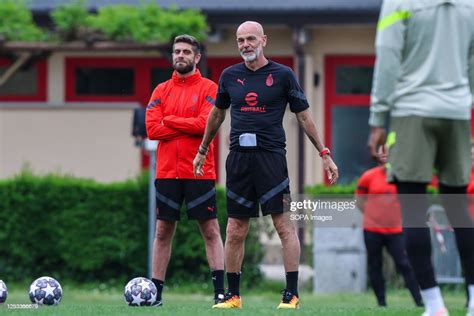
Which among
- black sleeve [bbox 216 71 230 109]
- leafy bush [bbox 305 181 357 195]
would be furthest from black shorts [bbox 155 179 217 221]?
leafy bush [bbox 305 181 357 195]

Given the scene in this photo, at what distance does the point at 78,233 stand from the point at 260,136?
9051 mm

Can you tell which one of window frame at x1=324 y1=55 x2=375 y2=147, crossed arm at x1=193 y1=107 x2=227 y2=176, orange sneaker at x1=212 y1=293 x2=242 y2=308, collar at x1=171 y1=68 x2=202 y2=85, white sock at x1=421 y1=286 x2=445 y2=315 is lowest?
orange sneaker at x1=212 y1=293 x2=242 y2=308

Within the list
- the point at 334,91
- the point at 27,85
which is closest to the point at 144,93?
the point at 27,85

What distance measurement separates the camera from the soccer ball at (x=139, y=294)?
10242 millimetres

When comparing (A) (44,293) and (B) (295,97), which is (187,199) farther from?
(B) (295,97)

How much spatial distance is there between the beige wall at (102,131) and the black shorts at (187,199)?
10.7 m

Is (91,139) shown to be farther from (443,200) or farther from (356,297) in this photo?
(443,200)

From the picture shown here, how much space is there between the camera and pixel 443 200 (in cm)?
794

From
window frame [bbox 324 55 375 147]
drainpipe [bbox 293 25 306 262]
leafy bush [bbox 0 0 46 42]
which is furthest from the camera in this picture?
window frame [bbox 324 55 375 147]

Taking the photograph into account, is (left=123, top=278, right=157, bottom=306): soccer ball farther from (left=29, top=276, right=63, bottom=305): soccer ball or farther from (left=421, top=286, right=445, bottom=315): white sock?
(left=421, top=286, right=445, bottom=315): white sock

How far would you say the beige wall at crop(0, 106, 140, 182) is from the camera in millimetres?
21641

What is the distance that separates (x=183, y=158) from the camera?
10.8 metres

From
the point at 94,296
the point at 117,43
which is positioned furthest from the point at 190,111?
the point at 117,43

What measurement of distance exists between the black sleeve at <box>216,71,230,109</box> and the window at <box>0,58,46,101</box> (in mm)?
12836
